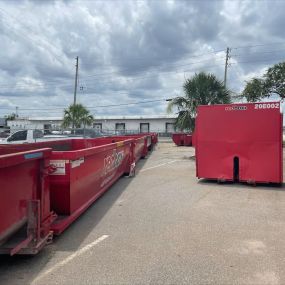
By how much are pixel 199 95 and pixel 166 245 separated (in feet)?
54.2

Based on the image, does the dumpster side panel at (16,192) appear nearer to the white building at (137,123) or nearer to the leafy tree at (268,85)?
the leafy tree at (268,85)

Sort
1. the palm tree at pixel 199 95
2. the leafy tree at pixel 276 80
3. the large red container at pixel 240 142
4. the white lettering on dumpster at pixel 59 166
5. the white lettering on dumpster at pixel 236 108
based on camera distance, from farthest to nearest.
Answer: the leafy tree at pixel 276 80 < the palm tree at pixel 199 95 < the white lettering on dumpster at pixel 236 108 < the large red container at pixel 240 142 < the white lettering on dumpster at pixel 59 166

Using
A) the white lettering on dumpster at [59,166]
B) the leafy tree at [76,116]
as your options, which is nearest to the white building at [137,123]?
the leafy tree at [76,116]

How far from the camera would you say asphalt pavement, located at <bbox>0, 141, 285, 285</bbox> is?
425 cm

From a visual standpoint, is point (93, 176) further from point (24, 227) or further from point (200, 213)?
point (24, 227)

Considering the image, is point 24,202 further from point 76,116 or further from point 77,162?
point 76,116

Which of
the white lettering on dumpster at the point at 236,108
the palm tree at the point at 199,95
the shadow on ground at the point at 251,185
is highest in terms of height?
the palm tree at the point at 199,95

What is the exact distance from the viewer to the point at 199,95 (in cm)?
2106

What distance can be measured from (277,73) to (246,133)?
81.7ft

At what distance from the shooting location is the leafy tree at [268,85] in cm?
3331

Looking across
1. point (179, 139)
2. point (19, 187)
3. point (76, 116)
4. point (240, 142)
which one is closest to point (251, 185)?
point (240, 142)

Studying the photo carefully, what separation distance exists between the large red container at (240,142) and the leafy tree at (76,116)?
117ft

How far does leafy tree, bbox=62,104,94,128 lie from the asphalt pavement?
38.2m

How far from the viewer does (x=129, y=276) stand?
424 centimetres
